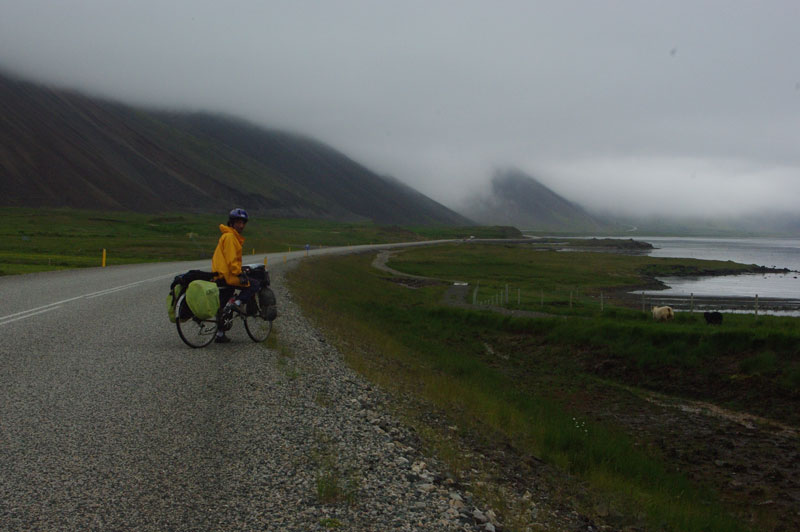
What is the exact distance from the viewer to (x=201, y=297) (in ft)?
35.9

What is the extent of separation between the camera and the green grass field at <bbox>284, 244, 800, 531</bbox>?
34.2 ft

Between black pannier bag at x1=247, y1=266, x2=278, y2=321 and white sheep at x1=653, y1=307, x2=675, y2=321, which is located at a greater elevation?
black pannier bag at x1=247, y1=266, x2=278, y2=321

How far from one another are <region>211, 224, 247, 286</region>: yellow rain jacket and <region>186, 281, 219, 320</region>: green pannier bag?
0.44 metres

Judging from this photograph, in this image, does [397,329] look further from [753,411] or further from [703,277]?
[703,277]

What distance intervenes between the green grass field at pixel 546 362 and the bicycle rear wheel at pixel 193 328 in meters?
3.28

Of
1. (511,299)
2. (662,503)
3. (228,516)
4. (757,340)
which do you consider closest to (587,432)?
(662,503)

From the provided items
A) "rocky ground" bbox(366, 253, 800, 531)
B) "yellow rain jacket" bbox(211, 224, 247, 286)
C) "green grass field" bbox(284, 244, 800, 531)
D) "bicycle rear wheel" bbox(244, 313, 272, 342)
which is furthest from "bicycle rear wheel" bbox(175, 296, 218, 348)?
"rocky ground" bbox(366, 253, 800, 531)

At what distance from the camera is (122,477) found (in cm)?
569

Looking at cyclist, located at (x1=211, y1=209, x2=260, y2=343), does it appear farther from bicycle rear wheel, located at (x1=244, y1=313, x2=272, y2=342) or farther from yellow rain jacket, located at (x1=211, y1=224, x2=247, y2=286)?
bicycle rear wheel, located at (x1=244, y1=313, x2=272, y2=342)

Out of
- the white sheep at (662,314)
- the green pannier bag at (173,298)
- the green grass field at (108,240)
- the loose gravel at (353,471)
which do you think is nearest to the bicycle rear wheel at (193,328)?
the green pannier bag at (173,298)

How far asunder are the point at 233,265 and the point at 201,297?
34.5 inches

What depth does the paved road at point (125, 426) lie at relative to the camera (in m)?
5.16

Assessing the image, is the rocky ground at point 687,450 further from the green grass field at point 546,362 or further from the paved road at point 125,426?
the paved road at point 125,426

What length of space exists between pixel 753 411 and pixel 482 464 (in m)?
15.2
